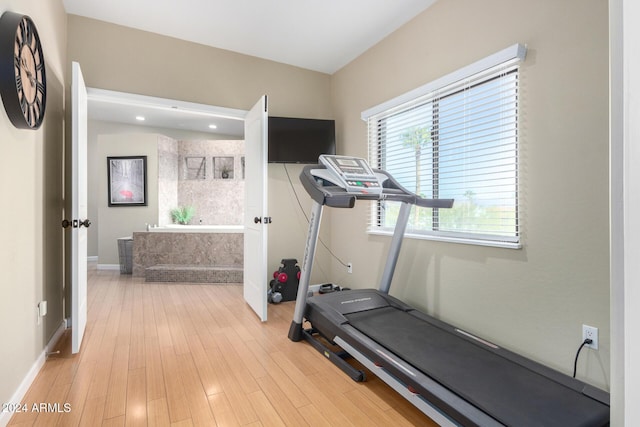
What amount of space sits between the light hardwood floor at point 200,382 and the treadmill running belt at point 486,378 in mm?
281

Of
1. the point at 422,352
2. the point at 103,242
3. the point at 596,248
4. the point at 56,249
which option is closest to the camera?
the point at 596,248

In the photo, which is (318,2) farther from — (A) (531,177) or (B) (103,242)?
(B) (103,242)

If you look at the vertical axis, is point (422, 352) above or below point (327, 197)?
below

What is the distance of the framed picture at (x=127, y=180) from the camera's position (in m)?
6.03

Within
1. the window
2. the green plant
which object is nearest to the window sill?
the window

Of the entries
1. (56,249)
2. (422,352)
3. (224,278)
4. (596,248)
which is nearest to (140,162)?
(224,278)

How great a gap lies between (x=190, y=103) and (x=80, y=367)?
8.08ft

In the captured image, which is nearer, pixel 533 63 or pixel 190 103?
pixel 533 63

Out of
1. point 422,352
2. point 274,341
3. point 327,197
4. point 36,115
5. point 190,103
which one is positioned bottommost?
point 274,341

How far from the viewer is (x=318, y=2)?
274 centimetres

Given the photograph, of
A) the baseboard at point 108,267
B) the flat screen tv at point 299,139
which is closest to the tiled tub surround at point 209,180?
the baseboard at point 108,267

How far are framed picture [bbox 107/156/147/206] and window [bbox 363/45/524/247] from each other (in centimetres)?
485

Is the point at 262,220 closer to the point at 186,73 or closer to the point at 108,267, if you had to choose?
the point at 186,73

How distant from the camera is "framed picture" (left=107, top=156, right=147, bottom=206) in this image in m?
6.03
